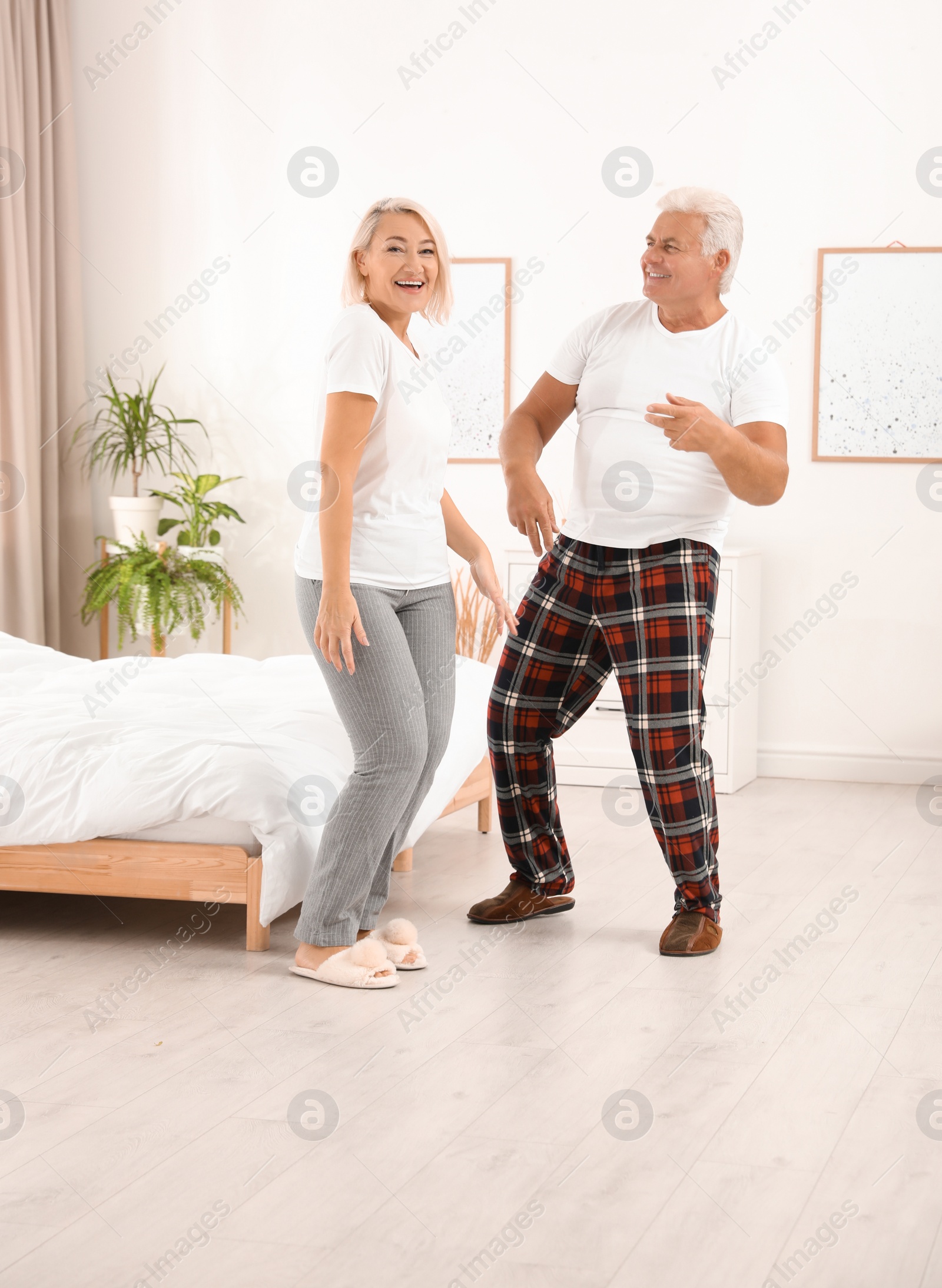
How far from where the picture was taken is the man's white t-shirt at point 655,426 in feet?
8.60

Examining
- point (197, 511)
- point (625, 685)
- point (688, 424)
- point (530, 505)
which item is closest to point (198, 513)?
point (197, 511)

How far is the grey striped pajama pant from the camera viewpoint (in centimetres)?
238

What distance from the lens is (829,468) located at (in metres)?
4.75

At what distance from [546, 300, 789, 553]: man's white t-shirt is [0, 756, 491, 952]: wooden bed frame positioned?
953 millimetres

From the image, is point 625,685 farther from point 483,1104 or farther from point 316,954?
point 483,1104

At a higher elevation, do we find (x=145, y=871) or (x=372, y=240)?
(x=372, y=240)

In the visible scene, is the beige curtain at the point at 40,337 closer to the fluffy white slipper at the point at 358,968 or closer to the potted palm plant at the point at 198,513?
the potted palm plant at the point at 198,513

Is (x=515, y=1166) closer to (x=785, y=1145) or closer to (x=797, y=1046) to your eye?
(x=785, y=1145)

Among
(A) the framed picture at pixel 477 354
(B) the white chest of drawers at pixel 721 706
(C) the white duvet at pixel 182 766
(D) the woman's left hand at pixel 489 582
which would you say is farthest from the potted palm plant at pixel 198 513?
(D) the woman's left hand at pixel 489 582

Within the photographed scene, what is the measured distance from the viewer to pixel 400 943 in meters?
2.60

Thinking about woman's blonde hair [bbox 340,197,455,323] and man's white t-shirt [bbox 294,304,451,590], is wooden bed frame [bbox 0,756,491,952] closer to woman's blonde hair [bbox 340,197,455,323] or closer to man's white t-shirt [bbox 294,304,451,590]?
man's white t-shirt [bbox 294,304,451,590]

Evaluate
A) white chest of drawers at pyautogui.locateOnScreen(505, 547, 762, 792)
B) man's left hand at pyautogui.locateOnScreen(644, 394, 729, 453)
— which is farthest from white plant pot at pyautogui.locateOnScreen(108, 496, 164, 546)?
man's left hand at pyautogui.locateOnScreen(644, 394, 729, 453)

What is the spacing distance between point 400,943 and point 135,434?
10.3ft

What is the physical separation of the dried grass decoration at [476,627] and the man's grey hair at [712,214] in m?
2.13
